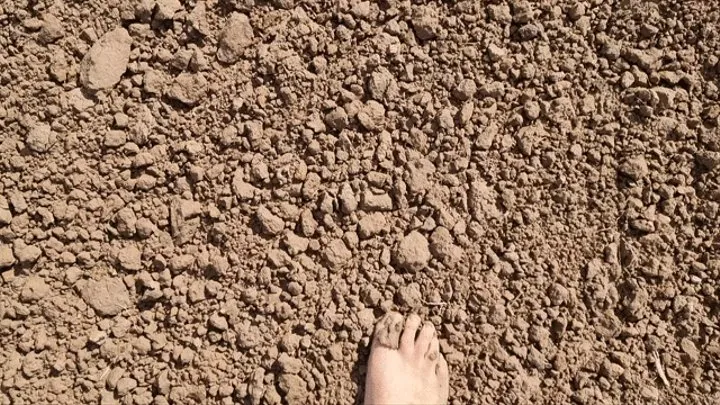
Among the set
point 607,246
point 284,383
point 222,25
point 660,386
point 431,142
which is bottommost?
point 284,383

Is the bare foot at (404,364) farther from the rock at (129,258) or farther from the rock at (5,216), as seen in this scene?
the rock at (5,216)

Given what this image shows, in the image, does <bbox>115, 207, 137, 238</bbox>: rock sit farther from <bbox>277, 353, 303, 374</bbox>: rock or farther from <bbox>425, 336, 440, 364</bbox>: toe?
<bbox>425, 336, 440, 364</bbox>: toe

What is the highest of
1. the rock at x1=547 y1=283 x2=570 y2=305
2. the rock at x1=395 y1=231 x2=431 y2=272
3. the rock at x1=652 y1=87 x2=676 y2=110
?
the rock at x1=652 y1=87 x2=676 y2=110

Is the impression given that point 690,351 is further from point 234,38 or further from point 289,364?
point 234,38

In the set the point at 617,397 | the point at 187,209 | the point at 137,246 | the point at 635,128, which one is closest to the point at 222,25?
the point at 187,209

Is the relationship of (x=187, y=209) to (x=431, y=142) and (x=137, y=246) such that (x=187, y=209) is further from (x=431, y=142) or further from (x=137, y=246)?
(x=431, y=142)

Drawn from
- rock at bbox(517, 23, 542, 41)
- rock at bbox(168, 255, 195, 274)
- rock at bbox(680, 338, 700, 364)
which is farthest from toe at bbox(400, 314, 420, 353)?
rock at bbox(517, 23, 542, 41)
